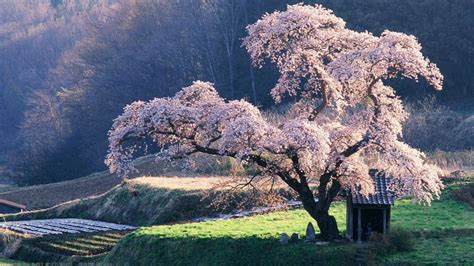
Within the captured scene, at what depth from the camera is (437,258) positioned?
930 inches

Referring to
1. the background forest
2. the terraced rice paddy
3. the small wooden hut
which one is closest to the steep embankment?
the terraced rice paddy

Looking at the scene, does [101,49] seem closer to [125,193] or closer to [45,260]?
[125,193]

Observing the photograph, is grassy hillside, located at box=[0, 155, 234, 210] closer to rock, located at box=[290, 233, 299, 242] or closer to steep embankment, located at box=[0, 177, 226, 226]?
steep embankment, located at box=[0, 177, 226, 226]

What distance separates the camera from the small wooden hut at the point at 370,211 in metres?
25.8

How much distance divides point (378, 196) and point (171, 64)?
1936 inches

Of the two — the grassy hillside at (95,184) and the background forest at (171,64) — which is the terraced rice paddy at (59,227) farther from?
the background forest at (171,64)

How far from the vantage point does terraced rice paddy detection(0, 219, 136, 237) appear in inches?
1389

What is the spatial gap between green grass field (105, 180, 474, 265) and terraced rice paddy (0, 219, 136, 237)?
179 inches

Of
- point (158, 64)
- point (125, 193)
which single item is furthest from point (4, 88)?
point (125, 193)

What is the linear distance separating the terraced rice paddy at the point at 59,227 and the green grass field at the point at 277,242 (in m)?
4.55

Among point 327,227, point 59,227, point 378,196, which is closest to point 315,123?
point 378,196

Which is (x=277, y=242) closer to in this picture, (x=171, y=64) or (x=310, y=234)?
(x=310, y=234)

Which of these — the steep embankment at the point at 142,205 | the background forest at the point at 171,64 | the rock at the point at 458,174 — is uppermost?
the background forest at the point at 171,64

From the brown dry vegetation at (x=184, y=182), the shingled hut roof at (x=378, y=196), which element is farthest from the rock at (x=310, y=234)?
the brown dry vegetation at (x=184, y=182)
